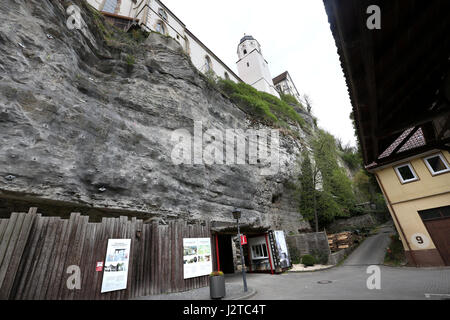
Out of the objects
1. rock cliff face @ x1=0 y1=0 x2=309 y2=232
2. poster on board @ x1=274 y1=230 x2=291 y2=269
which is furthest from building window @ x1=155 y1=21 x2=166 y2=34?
poster on board @ x1=274 y1=230 x2=291 y2=269

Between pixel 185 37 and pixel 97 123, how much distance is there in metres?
25.6

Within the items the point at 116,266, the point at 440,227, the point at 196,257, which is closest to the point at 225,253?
the point at 196,257

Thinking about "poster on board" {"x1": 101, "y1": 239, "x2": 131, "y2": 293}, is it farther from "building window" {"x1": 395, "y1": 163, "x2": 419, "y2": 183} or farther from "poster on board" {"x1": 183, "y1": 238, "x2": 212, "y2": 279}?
"building window" {"x1": 395, "y1": 163, "x2": 419, "y2": 183}

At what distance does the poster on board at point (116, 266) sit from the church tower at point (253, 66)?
38.4 metres

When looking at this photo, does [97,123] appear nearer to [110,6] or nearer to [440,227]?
[440,227]

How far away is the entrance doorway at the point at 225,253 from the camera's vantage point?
56.1 ft

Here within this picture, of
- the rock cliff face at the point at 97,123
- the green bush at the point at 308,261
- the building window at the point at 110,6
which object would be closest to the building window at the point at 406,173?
the green bush at the point at 308,261

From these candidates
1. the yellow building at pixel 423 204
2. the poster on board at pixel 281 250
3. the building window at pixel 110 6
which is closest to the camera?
the yellow building at pixel 423 204

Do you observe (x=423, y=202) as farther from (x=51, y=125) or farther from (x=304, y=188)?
(x=51, y=125)

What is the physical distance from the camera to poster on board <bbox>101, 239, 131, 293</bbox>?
6.87m

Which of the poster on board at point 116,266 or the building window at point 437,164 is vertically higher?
the building window at point 437,164

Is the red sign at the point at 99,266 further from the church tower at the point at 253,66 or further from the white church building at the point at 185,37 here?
the church tower at the point at 253,66
